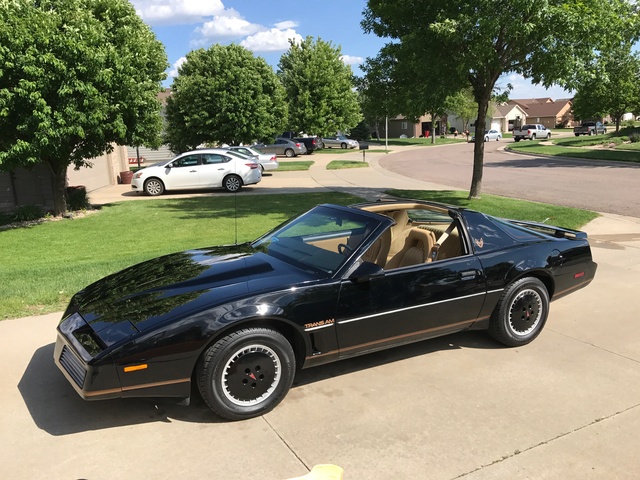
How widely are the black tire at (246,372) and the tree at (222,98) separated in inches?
1096

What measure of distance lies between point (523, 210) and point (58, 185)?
37.5ft

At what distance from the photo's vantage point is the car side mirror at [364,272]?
149 inches

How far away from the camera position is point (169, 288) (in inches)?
149

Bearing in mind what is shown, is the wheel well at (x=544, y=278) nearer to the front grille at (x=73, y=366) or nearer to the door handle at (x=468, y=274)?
the door handle at (x=468, y=274)

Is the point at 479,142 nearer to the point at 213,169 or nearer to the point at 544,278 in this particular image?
the point at 213,169

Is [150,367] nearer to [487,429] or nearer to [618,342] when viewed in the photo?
[487,429]

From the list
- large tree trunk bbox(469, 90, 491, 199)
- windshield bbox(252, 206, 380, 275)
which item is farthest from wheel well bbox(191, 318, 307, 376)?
large tree trunk bbox(469, 90, 491, 199)

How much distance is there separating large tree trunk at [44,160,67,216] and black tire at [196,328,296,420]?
1176 cm

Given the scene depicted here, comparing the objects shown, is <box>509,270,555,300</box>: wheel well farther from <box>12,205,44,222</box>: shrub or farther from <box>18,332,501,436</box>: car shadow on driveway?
<box>12,205,44,222</box>: shrub

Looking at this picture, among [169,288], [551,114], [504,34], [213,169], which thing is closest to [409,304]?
[169,288]

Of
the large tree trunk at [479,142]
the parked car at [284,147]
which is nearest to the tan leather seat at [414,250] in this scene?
the large tree trunk at [479,142]

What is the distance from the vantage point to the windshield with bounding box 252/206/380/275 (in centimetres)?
404

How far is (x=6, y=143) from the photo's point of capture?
1116 centimetres

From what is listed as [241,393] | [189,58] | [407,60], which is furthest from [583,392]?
[189,58]
